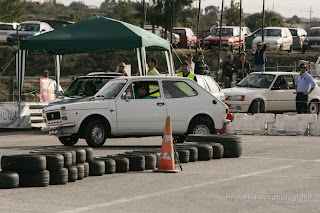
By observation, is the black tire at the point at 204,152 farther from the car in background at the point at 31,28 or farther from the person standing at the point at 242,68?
the car in background at the point at 31,28

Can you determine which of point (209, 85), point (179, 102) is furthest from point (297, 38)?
point (179, 102)

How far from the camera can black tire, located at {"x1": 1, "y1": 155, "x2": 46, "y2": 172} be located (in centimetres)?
1093

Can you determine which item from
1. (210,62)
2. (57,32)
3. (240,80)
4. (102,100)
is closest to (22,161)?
(102,100)

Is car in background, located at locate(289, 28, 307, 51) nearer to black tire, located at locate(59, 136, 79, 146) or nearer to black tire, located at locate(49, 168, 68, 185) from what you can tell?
black tire, located at locate(59, 136, 79, 146)

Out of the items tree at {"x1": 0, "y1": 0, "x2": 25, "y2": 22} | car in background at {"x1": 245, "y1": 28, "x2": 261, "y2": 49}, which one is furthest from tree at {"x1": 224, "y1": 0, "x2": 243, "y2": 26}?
car in background at {"x1": 245, "y1": 28, "x2": 261, "y2": 49}

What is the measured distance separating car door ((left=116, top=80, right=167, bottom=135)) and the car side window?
27cm

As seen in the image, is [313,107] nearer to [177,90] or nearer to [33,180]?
[177,90]

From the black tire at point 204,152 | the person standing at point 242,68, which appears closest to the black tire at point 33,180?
the black tire at point 204,152

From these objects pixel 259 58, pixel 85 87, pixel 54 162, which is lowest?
pixel 54 162

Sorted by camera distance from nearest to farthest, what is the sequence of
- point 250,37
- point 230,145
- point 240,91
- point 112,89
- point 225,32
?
point 230,145, point 112,89, point 240,91, point 225,32, point 250,37

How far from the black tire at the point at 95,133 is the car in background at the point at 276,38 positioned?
33.4 meters

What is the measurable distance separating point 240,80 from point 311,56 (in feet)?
76.8

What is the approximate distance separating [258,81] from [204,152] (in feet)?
40.0

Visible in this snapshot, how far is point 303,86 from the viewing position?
23.5 meters
